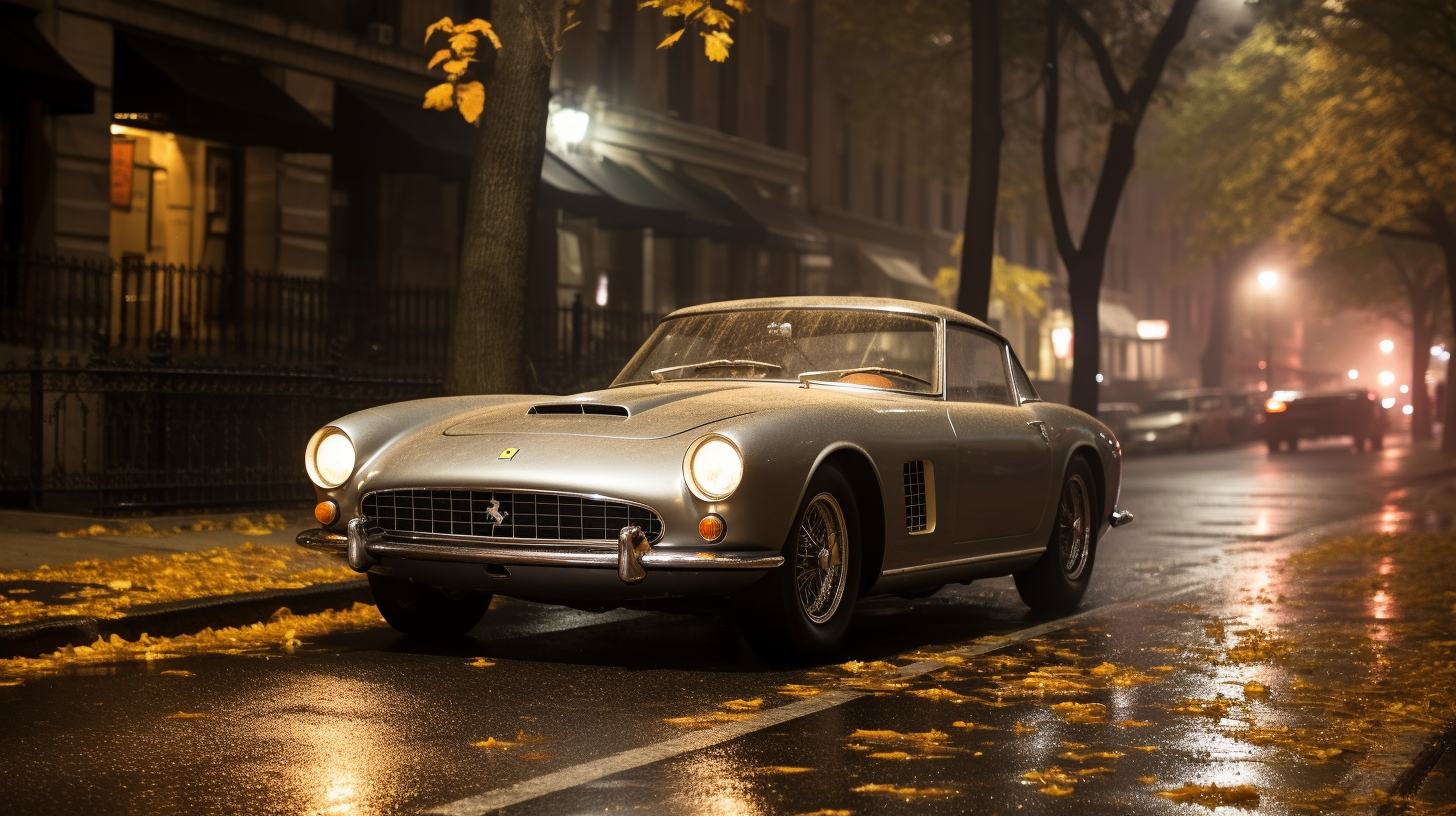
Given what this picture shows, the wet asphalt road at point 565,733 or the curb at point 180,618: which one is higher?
the curb at point 180,618

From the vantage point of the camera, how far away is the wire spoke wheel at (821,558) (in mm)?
6969

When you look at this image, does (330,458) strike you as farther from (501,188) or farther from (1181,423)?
(1181,423)

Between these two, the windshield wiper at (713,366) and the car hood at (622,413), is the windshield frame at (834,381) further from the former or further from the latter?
the car hood at (622,413)

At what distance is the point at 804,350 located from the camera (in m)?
8.15

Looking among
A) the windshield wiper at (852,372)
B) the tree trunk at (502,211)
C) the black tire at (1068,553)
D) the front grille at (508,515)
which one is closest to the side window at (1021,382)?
the black tire at (1068,553)

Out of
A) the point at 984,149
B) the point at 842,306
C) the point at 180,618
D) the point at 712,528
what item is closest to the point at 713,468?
the point at 712,528

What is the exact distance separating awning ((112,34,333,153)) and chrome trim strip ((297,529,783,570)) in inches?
447

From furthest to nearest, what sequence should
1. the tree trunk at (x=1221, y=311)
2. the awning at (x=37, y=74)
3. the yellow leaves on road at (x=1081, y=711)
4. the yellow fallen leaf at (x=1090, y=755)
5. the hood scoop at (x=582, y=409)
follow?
1. the tree trunk at (x=1221, y=311)
2. the awning at (x=37, y=74)
3. the hood scoop at (x=582, y=409)
4. the yellow leaves on road at (x=1081, y=711)
5. the yellow fallen leaf at (x=1090, y=755)

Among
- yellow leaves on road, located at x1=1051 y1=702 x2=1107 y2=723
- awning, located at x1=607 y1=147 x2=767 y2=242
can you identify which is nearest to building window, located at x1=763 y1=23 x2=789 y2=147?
awning, located at x1=607 y1=147 x2=767 y2=242

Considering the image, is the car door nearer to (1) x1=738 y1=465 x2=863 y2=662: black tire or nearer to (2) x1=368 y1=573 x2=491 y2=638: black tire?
(1) x1=738 y1=465 x2=863 y2=662: black tire

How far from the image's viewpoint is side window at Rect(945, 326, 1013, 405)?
8.42 metres

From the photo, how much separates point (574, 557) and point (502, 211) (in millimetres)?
5882

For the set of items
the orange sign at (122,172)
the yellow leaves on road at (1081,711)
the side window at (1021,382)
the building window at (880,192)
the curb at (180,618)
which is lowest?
the yellow leaves on road at (1081,711)

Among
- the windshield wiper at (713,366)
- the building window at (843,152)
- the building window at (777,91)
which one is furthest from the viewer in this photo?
the building window at (843,152)
